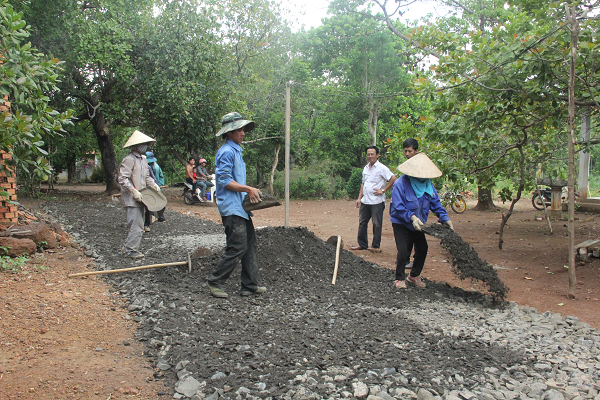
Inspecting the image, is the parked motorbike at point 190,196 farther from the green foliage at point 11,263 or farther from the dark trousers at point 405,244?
the dark trousers at point 405,244

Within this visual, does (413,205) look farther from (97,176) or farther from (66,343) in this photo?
(97,176)

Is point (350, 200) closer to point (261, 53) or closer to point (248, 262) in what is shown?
point (261, 53)

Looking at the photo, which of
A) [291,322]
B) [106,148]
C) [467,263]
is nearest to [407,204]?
[467,263]

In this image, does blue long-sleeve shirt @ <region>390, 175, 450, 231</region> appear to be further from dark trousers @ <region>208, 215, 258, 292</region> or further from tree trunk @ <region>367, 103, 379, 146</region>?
tree trunk @ <region>367, 103, 379, 146</region>

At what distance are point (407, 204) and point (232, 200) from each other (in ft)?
6.40

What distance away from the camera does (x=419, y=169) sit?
4879 millimetres

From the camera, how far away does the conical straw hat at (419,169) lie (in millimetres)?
4844

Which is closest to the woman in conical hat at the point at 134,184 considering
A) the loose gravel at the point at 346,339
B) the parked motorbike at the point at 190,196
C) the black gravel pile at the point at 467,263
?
the loose gravel at the point at 346,339

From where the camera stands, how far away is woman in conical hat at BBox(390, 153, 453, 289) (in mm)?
4863

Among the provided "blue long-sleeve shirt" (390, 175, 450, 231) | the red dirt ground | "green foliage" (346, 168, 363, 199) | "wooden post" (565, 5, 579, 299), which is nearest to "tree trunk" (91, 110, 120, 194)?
"green foliage" (346, 168, 363, 199)

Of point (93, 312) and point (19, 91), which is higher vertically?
point (19, 91)

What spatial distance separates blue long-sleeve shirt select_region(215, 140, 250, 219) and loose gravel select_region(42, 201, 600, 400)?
0.95 m

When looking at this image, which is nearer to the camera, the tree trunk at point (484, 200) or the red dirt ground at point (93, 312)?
the red dirt ground at point (93, 312)

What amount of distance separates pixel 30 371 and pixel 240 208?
2.22 metres
